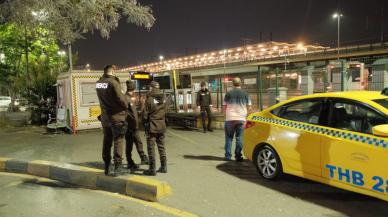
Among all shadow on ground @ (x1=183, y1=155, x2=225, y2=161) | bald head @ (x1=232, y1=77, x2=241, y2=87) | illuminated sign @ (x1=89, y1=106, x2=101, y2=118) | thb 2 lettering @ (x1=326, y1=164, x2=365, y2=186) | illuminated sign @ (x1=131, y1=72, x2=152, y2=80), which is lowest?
shadow on ground @ (x1=183, y1=155, x2=225, y2=161)

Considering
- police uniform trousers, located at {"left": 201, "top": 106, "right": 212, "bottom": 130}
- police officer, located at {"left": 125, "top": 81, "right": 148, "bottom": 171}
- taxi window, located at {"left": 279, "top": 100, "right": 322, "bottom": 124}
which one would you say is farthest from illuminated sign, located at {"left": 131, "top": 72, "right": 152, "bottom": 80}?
taxi window, located at {"left": 279, "top": 100, "right": 322, "bottom": 124}

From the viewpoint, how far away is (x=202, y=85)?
12305 mm

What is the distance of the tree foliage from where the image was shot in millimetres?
9578

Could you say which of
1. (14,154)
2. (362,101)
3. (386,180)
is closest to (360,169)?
(386,180)

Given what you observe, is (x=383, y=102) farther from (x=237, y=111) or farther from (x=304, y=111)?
(x=237, y=111)

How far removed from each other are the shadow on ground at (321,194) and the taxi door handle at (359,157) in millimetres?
706

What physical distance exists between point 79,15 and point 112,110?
18.9ft

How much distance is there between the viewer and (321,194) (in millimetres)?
5305

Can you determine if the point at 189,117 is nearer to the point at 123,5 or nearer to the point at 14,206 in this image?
the point at 123,5

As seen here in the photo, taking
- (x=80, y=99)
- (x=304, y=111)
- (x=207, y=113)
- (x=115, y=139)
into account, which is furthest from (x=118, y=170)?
(x=80, y=99)

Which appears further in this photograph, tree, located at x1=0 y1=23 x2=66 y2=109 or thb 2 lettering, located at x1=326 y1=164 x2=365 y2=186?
tree, located at x1=0 y1=23 x2=66 y2=109

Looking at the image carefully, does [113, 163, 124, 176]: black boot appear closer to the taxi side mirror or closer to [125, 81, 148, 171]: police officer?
[125, 81, 148, 171]: police officer

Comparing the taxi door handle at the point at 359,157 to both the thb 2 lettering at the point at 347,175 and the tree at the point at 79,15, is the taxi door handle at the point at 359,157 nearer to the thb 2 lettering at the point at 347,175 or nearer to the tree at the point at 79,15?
the thb 2 lettering at the point at 347,175

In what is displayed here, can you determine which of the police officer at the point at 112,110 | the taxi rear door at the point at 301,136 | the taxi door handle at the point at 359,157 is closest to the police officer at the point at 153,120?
the police officer at the point at 112,110
